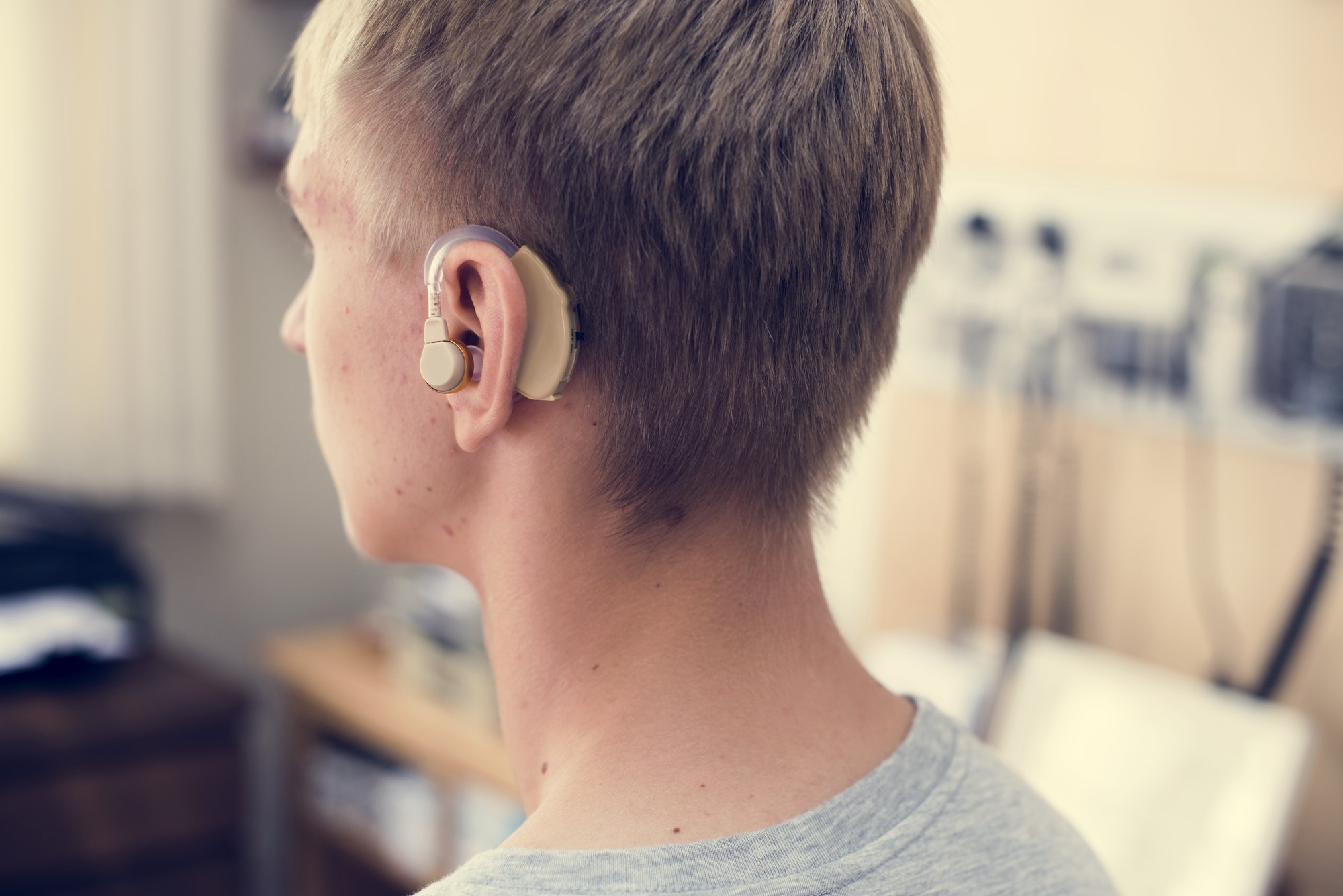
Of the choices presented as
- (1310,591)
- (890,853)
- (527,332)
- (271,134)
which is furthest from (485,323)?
(271,134)

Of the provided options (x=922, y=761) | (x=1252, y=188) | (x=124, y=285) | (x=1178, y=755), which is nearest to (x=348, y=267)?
(x=922, y=761)

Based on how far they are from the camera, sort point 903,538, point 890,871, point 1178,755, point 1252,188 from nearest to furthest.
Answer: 1. point 890,871
2. point 1178,755
3. point 1252,188
4. point 903,538

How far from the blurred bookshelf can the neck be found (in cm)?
111

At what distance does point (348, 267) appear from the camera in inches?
24.1

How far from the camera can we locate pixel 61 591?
76.8 inches

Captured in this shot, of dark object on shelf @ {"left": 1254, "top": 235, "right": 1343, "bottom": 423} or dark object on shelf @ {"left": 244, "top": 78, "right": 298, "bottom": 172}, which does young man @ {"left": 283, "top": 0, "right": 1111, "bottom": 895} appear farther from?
dark object on shelf @ {"left": 244, "top": 78, "right": 298, "bottom": 172}

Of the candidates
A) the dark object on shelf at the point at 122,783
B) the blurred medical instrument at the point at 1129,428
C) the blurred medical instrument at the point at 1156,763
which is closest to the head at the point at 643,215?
the blurred medical instrument at the point at 1156,763

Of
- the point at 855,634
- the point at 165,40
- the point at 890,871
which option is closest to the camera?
the point at 890,871

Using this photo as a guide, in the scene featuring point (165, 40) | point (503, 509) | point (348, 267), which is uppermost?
point (165, 40)

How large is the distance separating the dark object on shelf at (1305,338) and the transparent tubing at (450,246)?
3.16 ft

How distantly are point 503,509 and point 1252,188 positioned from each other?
1.01 metres

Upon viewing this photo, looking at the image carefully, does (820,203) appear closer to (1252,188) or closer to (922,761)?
(922,761)

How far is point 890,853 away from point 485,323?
0.97 feet

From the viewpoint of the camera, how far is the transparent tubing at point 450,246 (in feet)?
1.73
